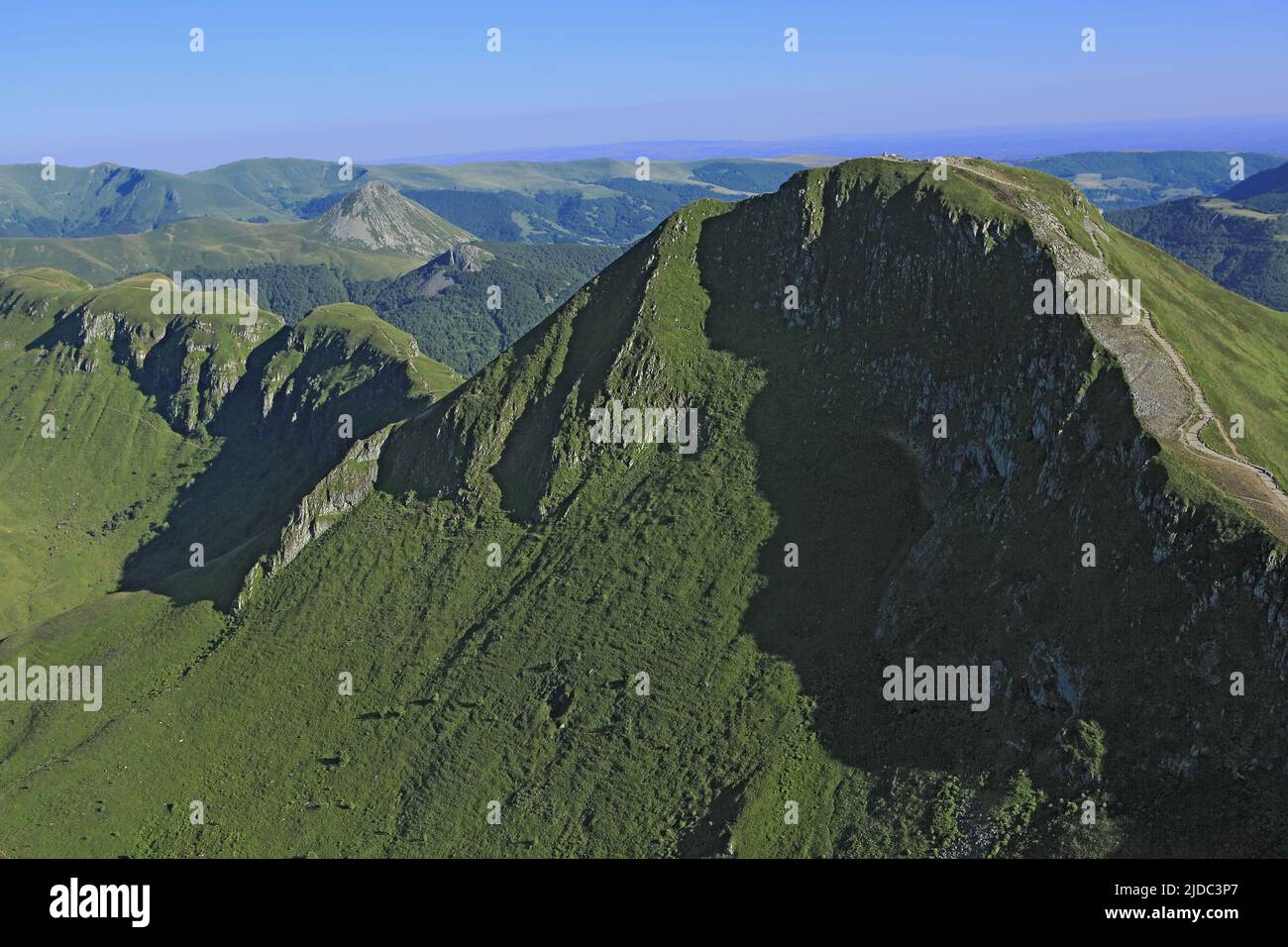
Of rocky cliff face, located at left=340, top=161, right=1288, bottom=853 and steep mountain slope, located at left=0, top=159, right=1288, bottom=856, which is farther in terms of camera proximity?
steep mountain slope, located at left=0, top=159, right=1288, bottom=856

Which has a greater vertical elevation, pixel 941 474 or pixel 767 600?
pixel 941 474

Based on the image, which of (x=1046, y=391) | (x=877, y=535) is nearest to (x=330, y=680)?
(x=877, y=535)

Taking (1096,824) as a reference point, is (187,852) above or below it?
below

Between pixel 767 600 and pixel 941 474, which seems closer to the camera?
pixel 941 474

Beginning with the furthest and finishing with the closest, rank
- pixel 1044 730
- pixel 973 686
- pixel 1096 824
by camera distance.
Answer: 1. pixel 973 686
2. pixel 1044 730
3. pixel 1096 824

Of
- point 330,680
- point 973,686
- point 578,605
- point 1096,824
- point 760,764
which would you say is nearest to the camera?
point 1096,824

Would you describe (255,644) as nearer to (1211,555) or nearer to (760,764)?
(760,764)

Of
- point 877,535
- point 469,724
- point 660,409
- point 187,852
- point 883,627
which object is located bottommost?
point 187,852

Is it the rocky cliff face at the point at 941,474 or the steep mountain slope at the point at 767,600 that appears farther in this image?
the steep mountain slope at the point at 767,600
